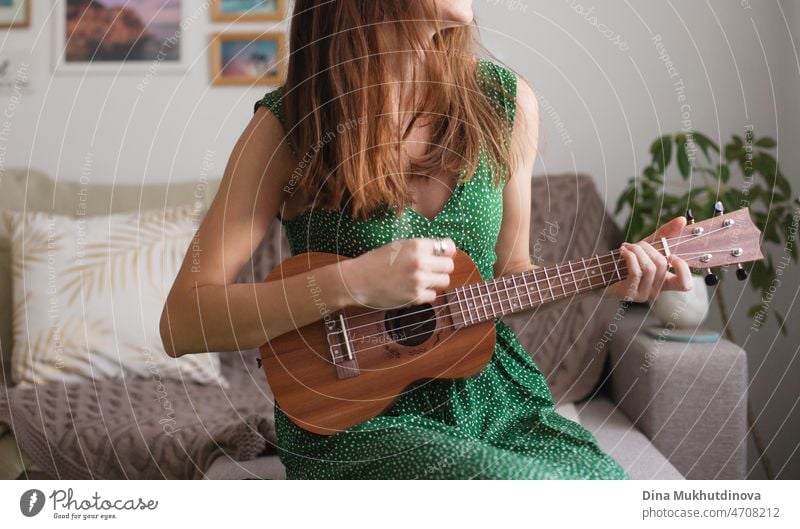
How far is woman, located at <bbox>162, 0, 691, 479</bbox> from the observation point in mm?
708

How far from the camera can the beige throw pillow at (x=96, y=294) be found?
1283 mm

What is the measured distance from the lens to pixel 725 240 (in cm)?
75

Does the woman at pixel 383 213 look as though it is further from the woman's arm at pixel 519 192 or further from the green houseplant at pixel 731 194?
the green houseplant at pixel 731 194

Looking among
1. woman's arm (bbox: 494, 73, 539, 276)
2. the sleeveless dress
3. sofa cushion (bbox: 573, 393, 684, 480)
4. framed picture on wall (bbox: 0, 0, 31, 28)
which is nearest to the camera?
the sleeveless dress

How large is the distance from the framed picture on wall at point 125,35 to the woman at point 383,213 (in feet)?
2.39

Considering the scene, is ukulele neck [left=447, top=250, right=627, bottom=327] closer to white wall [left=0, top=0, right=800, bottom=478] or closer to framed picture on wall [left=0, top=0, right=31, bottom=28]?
white wall [left=0, top=0, right=800, bottom=478]

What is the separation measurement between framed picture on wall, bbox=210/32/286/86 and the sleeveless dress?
63 cm

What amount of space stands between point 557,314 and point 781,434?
42cm

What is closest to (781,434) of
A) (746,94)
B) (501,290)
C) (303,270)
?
(746,94)

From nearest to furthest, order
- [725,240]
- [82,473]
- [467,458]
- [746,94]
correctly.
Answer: [467,458] < [725,240] < [82,473] < [746,94]

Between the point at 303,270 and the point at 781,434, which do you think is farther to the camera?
the point at 781,434

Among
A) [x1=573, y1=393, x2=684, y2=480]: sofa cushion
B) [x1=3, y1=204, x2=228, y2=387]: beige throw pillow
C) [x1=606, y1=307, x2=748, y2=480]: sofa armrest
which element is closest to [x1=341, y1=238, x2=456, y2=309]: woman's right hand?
[x1=573, y1=393, x2=684, y2=480]: sofa cushion

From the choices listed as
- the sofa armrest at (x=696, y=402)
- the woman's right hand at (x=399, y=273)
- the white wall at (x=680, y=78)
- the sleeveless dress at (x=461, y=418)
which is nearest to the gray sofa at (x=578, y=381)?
the sofa armrest at (x=696, y=402)
